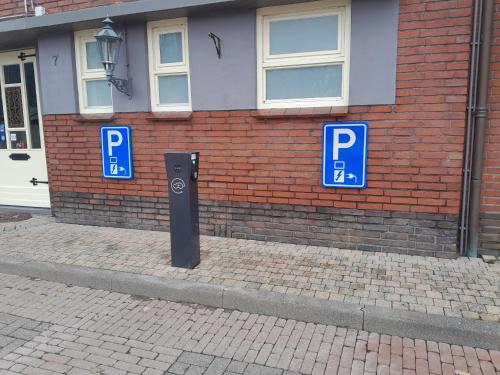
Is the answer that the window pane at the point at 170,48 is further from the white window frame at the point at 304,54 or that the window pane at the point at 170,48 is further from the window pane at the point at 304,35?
the window pane at the point at 304,35

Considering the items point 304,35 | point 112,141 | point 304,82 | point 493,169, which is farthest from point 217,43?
point 493,169

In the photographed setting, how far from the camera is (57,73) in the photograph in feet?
19.5

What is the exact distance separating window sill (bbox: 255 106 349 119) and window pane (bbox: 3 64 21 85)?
4.48 m

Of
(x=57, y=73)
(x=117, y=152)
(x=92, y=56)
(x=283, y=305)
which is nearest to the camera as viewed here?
(x=283, y=305)

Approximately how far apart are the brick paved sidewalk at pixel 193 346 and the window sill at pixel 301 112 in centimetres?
234

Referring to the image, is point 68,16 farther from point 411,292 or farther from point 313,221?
point 411,292

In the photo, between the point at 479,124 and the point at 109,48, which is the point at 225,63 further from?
A: the point at 479,124

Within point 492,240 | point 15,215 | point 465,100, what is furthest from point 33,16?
point 492,240

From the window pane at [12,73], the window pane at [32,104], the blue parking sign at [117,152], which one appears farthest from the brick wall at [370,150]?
the window pane at [12,73]

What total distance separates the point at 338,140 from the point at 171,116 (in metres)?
2.20

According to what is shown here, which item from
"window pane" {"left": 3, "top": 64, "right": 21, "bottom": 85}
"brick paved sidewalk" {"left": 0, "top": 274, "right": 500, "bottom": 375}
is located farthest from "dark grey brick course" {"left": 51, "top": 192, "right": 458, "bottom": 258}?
"window pane" {"left": 3, "top": 64, "right": 21, "bottom": 85}

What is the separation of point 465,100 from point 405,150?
0.77m

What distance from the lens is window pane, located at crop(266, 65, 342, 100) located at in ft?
15.5

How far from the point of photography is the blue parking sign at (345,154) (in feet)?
15.0
